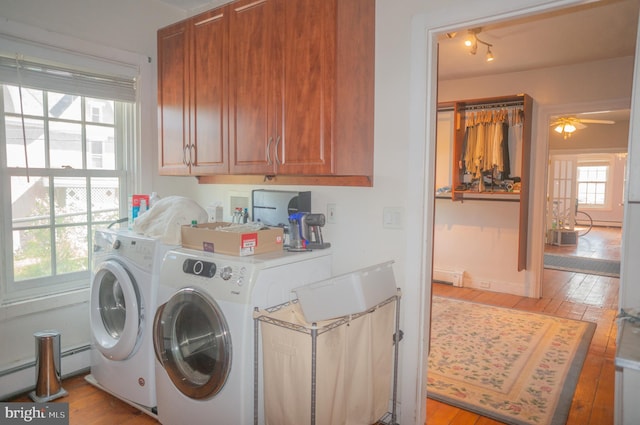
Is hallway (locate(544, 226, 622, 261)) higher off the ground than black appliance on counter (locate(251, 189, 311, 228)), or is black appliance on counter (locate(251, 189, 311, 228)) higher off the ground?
black appliance on counter (locate(251, 189, 311, 228))

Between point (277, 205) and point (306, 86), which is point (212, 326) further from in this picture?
point (306, 86)

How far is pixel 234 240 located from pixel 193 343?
1.82 feet

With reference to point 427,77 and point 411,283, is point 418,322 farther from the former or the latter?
point 427,77

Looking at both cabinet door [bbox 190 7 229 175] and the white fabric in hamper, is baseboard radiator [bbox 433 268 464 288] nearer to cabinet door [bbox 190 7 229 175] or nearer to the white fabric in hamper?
the white fabric in hamper

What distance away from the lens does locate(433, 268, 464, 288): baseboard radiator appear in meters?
4.98

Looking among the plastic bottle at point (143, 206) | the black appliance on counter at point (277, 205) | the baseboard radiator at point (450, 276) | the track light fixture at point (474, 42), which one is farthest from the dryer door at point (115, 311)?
the baseboard radiator at point (450, 276)

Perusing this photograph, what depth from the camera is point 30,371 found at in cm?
246

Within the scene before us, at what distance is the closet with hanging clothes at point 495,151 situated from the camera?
4371 mm

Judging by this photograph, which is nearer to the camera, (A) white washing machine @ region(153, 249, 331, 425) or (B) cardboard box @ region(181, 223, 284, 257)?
(A) white washing machine @ region(153, 249, 331, 425)

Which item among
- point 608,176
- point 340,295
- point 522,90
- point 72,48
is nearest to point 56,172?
point 72,48

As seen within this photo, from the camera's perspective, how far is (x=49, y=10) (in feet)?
7.94

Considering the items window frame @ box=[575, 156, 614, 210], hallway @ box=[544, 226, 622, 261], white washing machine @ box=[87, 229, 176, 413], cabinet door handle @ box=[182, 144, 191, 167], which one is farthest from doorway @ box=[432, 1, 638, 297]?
window frame @ box=[575, 156, 614, 210]

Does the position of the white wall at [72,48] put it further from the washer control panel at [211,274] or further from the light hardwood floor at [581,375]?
the washer control panel at [211,274]

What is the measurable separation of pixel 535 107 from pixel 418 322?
3.46 meters
